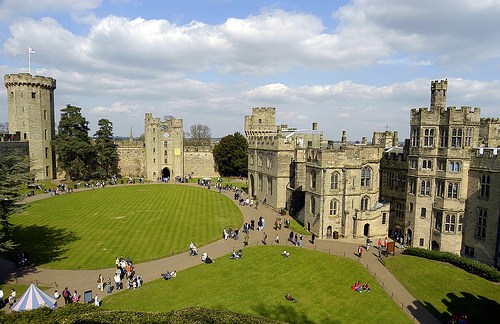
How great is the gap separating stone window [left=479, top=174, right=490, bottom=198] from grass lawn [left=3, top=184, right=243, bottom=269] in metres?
24.7

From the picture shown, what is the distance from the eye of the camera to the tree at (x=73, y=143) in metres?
63.3

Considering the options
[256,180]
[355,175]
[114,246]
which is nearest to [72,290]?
[114,246]

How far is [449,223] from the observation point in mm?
31484

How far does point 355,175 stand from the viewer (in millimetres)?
35719

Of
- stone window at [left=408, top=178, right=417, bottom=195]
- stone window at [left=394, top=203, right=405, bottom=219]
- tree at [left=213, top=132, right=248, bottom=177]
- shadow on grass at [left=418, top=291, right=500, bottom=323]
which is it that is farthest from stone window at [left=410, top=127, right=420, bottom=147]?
tree at [left=213, top=132, right=248, bottom=177]

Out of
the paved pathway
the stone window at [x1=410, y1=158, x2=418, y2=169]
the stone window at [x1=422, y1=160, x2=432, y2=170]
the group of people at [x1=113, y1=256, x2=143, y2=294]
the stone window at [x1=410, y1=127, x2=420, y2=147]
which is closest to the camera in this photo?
the paved pathway

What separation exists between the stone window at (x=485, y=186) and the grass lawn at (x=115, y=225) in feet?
81.1

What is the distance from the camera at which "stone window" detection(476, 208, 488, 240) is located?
29.6 metres

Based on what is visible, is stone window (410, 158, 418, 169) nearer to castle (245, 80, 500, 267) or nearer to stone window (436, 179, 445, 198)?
castle (245, 80, 500, 267)

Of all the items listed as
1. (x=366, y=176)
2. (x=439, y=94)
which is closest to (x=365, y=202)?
(x=366, y=176)

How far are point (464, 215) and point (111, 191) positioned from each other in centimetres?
5168

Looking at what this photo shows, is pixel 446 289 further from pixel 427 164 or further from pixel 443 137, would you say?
pixel 443 137

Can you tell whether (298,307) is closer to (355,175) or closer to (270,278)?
(270,278)

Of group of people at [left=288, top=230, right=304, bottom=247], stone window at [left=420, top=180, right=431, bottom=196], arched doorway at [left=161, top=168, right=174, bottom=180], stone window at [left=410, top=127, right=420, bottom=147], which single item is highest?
stone window at [left=410, top=127, right=420, bottom=147]
